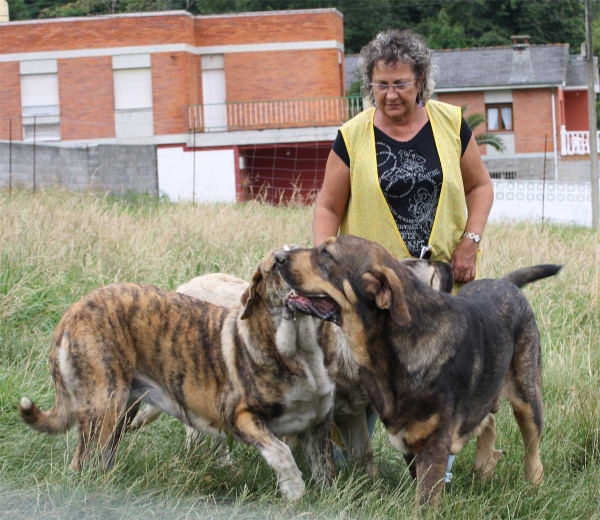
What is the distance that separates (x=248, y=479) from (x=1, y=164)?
759 inches

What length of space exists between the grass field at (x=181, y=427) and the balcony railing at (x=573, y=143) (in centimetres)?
3375

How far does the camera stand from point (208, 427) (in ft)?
18.0

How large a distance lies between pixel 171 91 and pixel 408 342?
3069 cm

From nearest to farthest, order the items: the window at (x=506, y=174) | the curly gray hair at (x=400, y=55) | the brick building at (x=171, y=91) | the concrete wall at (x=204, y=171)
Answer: the curly gray hair at (x=400, y=55), the concrete wall at (x=204, y=171), the brick building at (x=171, y=91), the window at (x=506, y=174)

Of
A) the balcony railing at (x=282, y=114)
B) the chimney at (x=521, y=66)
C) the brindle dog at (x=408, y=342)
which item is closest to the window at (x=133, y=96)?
the balcony railing at (x=282, y=114)

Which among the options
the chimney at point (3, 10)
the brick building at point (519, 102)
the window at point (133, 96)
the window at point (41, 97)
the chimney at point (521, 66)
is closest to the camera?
the window at point (133, 96)

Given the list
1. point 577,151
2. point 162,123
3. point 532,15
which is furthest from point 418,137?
point 532,15

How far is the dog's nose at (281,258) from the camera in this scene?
15.0 ft

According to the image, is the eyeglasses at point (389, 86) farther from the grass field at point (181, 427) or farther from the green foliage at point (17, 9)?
the green foliage at point (17, 9)

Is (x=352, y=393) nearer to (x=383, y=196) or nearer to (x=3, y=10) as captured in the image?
(x=383, y=196)

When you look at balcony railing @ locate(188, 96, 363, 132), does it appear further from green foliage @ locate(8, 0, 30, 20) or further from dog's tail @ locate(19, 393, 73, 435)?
dog's tail @ locate(19, 393, 73, 435)

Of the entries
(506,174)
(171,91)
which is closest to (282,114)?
(171,91)

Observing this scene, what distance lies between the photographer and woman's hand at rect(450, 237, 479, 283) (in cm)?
564

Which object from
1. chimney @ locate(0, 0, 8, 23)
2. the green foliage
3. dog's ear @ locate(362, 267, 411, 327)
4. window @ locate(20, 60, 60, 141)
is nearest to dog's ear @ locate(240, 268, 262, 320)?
A: dog's ear @ locate(362, 267, 411, 327)
